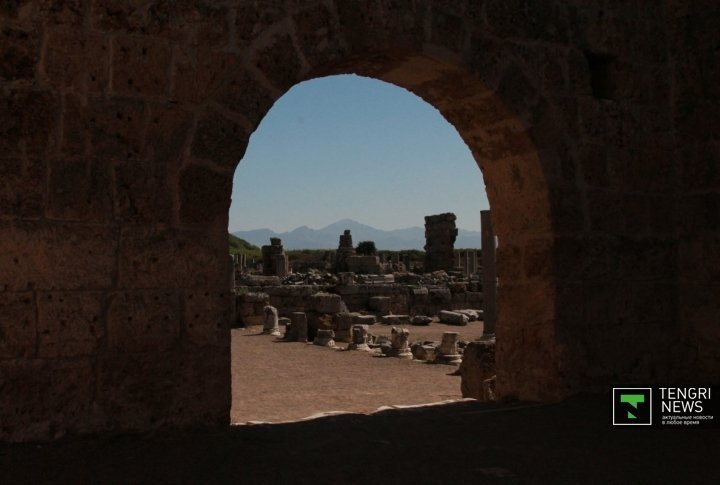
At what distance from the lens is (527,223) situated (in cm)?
511

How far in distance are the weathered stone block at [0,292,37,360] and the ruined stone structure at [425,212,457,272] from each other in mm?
27380

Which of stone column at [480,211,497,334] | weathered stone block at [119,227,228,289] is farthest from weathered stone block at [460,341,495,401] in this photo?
weathered stone block at [119,227,228,289]

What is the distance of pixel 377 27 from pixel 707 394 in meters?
3.34

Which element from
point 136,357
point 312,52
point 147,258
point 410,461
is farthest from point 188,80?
point 410,461

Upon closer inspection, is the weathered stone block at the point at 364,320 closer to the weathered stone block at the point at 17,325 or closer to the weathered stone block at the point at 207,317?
the weathered stone block at the point at 207,317

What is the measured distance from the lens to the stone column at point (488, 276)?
1225cm

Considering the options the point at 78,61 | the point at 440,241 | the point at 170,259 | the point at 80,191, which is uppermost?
the point at 440,241

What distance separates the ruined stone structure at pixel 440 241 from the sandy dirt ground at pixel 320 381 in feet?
53.0

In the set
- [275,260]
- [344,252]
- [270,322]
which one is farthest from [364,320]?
[344,252]

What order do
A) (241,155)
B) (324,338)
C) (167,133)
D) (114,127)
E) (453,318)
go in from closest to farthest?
(114,127) → (167,133) → (241,155) → (324,338) → (453,318)

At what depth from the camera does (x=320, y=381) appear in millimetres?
10398

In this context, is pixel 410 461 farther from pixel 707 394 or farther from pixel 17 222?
pixel 707 394

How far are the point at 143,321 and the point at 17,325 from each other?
59 cm

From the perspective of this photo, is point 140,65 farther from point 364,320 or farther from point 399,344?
point 364,320
